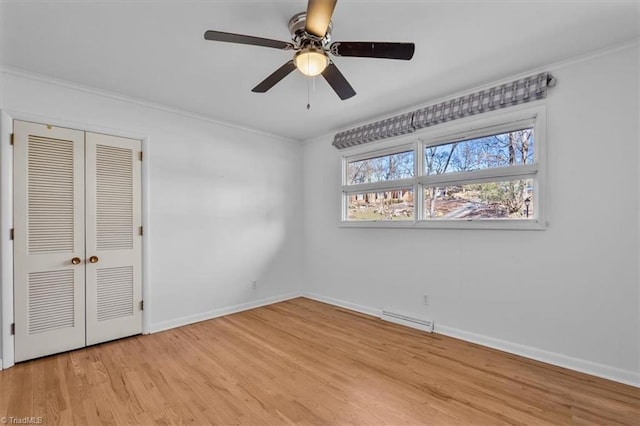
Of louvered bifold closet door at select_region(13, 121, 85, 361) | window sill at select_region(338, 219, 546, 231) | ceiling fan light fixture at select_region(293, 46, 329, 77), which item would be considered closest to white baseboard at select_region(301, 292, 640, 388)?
window sill at select_region(338, 219, 546, 231)

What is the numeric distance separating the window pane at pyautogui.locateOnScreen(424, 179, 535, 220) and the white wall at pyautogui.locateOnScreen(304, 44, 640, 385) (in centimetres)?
19

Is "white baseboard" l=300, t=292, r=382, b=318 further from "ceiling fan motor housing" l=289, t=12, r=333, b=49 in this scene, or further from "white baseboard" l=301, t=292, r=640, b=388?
"ceiling fan motor housing" l=289, t=12, r=333, b=49

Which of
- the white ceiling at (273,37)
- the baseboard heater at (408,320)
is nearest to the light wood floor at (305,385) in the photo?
the baseboard heater at (408,320)

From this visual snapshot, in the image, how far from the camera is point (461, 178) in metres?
3.18

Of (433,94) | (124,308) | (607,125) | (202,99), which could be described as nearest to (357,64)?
(433,94)

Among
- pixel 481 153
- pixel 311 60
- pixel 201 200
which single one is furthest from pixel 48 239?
pixel 481 153

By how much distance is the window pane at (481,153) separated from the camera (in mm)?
2844

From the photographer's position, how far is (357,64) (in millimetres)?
2549

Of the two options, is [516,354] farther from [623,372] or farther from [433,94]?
[433,94]

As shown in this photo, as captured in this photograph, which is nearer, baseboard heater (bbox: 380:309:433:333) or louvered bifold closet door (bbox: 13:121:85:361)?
louvered bifold closet door (bbox: 13:121:85:361)

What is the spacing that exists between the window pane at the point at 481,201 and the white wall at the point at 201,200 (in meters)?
2.34

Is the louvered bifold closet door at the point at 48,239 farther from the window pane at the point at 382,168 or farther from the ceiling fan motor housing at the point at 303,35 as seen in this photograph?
the window pane at the point at 382,168

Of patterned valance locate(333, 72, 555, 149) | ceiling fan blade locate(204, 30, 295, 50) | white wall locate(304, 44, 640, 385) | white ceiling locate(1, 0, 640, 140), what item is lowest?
white wall locate(304, 44, 640, 385)

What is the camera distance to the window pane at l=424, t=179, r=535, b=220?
9.28 ft
